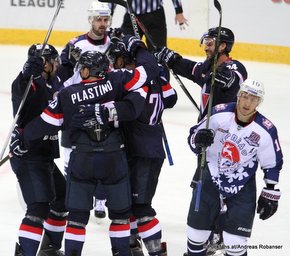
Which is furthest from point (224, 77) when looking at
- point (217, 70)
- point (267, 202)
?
point (267, 202)

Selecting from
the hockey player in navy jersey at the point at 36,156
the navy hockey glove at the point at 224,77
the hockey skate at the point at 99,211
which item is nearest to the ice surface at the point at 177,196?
the hockey skate at the point at 99,211

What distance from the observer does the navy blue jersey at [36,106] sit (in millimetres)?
4266

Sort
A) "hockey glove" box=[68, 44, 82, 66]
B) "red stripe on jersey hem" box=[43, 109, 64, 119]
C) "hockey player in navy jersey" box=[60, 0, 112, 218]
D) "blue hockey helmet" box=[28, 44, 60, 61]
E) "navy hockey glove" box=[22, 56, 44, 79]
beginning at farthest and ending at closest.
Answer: "hockey player in navy jersey" box=[60, 0, 112, 218]
"hockey glove" box=[68, 44, 82, 66]
"blue hockey helmet" box=[28, 44, 60, 61]
"navy hockey glove" box=[22, 56, 44, 79]
"red stripe on jersey hem" box=[43, 109, 64, 119]

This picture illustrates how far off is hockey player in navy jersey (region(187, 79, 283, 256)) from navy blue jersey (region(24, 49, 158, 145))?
1.28ft

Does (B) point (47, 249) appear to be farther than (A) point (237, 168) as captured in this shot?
Yes

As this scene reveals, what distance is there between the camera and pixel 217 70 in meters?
4.43

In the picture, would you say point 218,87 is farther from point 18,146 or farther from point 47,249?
point 47,249

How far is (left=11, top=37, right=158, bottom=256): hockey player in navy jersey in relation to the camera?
4008mm

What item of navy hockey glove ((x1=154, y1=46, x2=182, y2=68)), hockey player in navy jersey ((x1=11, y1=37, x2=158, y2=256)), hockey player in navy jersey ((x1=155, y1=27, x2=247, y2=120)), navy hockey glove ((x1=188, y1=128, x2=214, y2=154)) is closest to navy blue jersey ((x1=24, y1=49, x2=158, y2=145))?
hockey player in navy jersey ((x1=11, y1=37, x2=158, y2=256))

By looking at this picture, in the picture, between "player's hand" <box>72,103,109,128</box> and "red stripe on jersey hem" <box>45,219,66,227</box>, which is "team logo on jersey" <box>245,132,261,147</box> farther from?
"red stripe on jersey hem" <box>45,219,66,227</box>

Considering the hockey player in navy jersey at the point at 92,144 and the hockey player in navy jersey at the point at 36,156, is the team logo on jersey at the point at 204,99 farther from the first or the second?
the hockey player in navy jersey at the point at 36,156

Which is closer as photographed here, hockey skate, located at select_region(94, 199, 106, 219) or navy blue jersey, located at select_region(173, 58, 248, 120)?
navy blue jersey, located at select_region(173, 58, 248, 120)

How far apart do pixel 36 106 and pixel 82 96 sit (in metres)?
0.43

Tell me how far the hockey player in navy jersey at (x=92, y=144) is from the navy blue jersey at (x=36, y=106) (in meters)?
0.19
